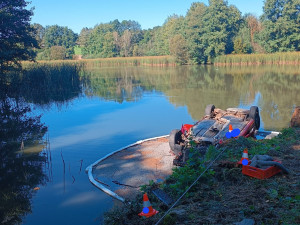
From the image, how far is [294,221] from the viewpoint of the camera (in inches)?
138

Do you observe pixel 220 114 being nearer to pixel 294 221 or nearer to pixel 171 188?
pixel 171 188

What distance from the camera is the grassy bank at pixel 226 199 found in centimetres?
381

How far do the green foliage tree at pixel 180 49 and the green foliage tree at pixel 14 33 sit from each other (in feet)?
130

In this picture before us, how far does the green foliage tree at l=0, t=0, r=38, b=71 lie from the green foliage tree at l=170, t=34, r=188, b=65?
39721mm

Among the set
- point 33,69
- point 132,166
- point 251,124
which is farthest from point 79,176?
point 33,69

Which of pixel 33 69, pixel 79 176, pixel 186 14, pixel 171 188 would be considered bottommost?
pixel 79 176

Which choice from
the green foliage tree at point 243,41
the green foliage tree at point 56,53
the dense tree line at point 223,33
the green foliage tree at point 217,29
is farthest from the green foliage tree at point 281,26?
the green foliage tree at point 56,53

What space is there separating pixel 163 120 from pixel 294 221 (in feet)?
37.7

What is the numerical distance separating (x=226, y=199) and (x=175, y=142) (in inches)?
181

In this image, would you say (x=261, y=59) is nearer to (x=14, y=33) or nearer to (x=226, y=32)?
(x=226, y=32)

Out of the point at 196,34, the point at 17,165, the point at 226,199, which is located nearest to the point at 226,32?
the point at 196,34

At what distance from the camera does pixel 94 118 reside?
53.2 feet

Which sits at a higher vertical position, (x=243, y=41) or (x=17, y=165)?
(x=243, y=41)

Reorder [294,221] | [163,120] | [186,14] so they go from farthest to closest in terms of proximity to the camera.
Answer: [186,14] < [163,120] < [294,221]
